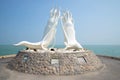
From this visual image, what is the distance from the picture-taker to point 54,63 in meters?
14.8

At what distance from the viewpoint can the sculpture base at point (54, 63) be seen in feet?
47.3

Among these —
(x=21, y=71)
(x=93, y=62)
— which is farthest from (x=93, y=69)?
(x=21, y=71)

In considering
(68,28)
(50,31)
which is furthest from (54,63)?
(68,28)

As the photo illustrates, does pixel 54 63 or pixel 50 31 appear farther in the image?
pixel 50 31

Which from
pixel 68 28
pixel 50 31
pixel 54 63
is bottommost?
pixel 54 63

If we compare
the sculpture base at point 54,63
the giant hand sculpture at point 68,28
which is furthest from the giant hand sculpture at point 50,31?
the sculpture base at point 54,63

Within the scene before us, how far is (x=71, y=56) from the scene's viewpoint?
15453 millimetres

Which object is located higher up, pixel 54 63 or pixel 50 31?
pixel 50 31

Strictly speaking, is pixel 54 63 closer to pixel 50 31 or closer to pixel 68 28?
pixel 50 31

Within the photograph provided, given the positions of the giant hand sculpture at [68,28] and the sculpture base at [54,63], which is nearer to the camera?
the sculpture base at [54,63]

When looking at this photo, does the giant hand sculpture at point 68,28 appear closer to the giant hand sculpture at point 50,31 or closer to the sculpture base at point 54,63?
the giant hand sculpture at point 50,31

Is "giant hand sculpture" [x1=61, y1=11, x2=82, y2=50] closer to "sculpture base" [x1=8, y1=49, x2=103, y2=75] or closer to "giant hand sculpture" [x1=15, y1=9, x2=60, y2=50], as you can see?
"giant hand sculpture" [x1=15, y1=9, x2=60, y2=50]

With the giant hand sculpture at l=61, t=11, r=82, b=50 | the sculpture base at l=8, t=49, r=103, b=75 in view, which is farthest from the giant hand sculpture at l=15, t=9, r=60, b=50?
the sculpture base at l=8, t=49, r=103, b=75

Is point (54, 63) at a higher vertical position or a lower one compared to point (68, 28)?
lower
